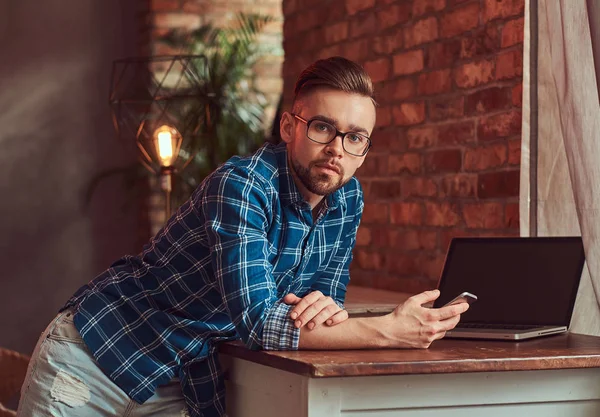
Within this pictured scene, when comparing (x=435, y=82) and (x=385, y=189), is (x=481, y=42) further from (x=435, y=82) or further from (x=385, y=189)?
(x=385, y=189)

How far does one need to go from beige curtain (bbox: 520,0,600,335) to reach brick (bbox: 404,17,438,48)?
1.86 ft

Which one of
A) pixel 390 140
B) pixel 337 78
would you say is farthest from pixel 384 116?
pixel 337 78

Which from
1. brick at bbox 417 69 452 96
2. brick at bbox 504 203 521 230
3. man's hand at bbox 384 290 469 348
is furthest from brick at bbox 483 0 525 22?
man's hand at bbox 384 290 469 348

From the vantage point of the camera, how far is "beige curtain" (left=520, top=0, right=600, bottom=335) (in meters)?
2.11

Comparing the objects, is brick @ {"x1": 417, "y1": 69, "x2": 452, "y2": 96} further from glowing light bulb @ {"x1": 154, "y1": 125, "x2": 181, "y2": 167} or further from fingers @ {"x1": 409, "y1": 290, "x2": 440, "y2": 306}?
glowing light bulb @ {"x1": 154, "y1": 125, "x2": 181, "y2": 167}

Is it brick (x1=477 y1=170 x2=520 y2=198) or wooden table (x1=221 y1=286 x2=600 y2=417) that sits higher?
brick (x1=477 y1=170 x2=520 y2=198)

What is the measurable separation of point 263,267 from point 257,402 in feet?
0.88

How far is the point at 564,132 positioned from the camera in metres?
2.16

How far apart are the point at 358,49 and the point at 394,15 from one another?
0.27 metres

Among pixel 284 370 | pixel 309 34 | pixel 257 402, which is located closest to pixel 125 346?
pixel 257 402

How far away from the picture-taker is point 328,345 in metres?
1.83

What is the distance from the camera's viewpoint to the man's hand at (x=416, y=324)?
72.6 inches

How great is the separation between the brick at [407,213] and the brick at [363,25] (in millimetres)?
630

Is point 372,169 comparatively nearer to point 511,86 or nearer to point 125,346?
point 511,86
